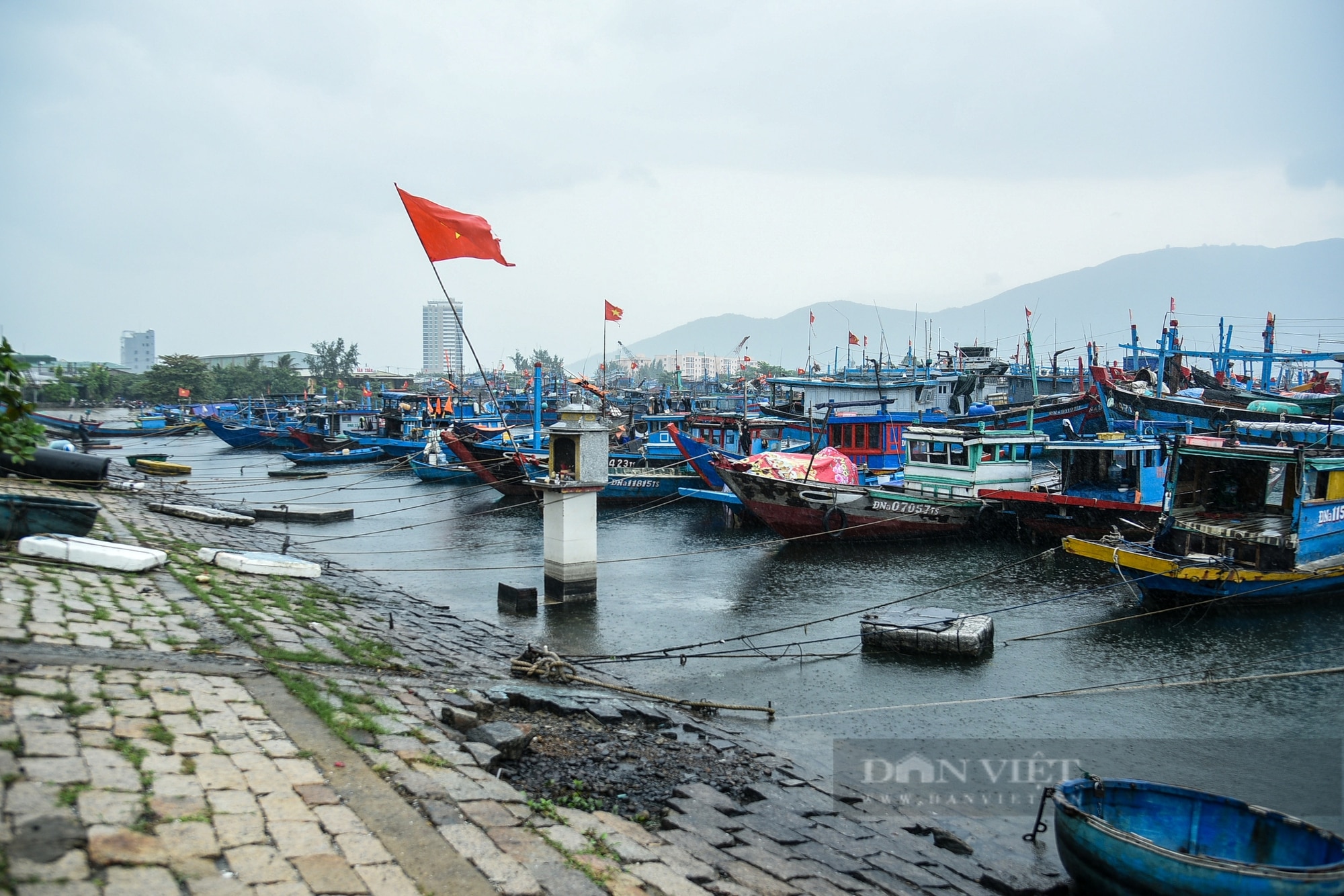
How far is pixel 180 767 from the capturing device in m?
5.39

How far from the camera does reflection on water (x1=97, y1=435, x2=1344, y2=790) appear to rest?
1120cm

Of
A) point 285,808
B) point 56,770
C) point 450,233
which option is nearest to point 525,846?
point 285,808

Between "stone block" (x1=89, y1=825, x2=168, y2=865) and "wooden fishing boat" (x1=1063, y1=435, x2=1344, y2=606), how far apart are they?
1514 centimetres

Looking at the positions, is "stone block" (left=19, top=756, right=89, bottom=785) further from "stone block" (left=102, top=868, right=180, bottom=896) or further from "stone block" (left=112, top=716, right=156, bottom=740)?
"stone block" (left=102, top=868, right=180, bottom=896)

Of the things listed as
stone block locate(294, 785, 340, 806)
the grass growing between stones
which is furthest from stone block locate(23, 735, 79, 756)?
the grass growing between stones

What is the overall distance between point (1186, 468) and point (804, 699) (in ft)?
33.9

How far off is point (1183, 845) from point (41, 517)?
13.8 m

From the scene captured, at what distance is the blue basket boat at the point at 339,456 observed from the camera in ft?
146

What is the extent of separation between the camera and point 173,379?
258 ft

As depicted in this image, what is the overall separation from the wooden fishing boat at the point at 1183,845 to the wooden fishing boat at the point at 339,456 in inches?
1697

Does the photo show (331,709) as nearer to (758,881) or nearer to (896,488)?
(758,881)

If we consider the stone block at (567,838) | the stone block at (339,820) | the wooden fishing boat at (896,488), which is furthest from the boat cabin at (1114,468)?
the stone block at (339,820)

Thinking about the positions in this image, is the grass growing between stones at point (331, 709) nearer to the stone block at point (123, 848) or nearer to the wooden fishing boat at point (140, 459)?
the stone block at point (123, 848)

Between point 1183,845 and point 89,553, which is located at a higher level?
point 89,553
